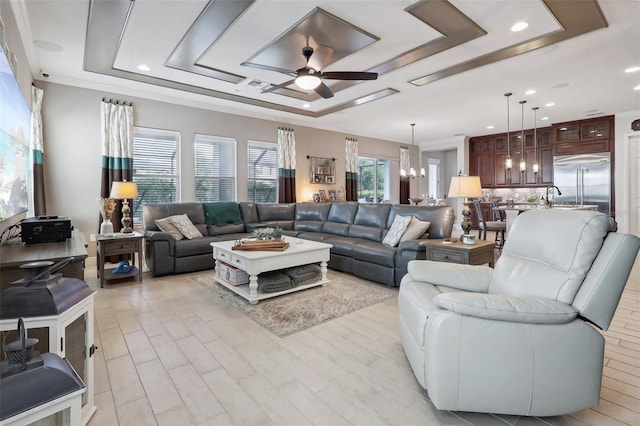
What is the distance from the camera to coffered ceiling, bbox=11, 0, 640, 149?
3.00 m

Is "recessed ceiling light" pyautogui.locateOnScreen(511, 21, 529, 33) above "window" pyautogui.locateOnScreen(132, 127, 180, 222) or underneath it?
above

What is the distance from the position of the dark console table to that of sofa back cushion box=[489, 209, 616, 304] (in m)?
2.68

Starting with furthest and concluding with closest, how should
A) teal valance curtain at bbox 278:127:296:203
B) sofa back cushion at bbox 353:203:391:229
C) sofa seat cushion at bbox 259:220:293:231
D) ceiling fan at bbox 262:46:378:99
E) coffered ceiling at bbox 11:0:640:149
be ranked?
teal valance curtain at bbox 278:127:296:203
sofa seat cushion at bbox 259:220:293:231
sofa back cushion at bbox 353:203:391:229
ceiling fan at bbox 262:46:378:99
coffered ceiling at bbox 11:0:640:149

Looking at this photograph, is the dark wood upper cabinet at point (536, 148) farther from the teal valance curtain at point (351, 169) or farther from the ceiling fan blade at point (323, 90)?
the ceiling fan blade at point (323, 90)

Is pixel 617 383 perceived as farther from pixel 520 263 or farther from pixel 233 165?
pixel 233 165

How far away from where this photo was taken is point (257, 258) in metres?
3.24

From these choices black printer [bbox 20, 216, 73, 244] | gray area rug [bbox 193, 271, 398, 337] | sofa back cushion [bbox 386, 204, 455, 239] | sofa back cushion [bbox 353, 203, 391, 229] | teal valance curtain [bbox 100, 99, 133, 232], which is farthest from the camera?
teal valance curtain [bbox 100, 99, 133, 232]

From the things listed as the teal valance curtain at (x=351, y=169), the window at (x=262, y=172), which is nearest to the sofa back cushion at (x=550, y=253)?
the window at (x=262, y=172)

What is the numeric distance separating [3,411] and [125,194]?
159 inches

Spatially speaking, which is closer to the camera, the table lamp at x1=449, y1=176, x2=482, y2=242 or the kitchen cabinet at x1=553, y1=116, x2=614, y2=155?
the table lamp at x1=449, y1=176, x2=482, y2=242

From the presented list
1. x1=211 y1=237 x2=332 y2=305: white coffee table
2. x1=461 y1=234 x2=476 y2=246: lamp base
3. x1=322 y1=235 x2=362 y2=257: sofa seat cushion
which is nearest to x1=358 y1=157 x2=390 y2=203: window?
x1=322 y1=235 x2=362 y2=257: sofa seat cushion

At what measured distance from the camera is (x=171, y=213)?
16.2ft

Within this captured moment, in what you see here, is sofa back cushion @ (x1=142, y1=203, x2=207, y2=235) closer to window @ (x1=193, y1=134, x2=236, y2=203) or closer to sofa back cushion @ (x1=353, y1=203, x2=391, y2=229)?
window @ (x1=193, y1=134, x2=236, y2=203)

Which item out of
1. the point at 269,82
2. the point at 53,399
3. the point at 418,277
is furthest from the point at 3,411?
the point at 269,82
